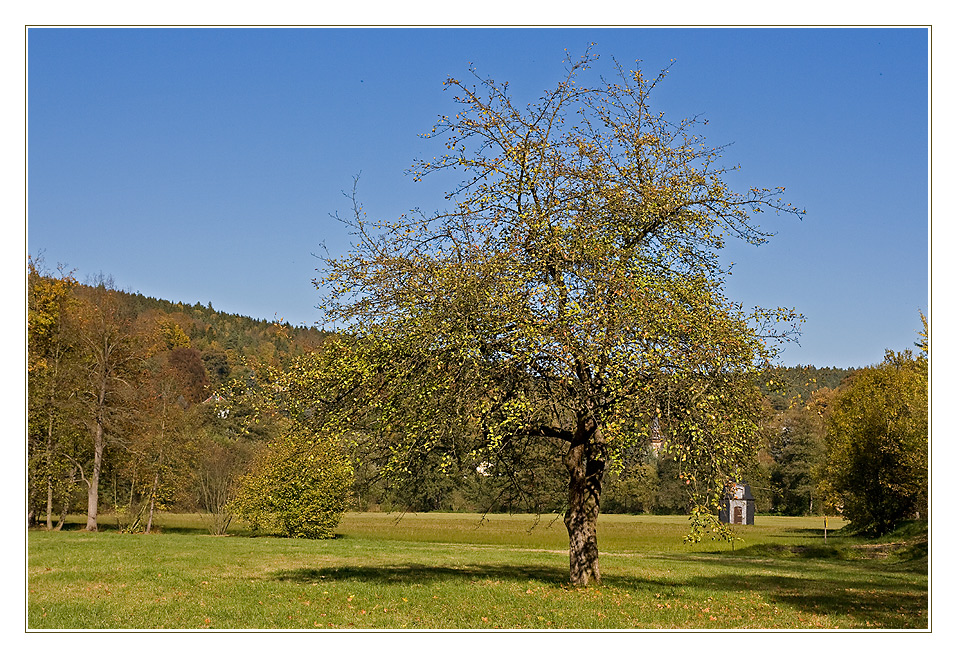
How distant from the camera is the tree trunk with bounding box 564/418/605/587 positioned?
1577 cm

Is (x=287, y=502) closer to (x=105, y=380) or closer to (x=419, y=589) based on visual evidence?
(x=105, y=380)

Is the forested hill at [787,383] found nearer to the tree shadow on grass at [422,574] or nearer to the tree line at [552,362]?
the tree line at [552,362]

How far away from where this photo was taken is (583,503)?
15789mm

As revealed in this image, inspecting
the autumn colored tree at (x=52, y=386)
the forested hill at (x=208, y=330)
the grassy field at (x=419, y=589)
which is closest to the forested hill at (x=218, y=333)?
the forested hill at (x=208, y=330)

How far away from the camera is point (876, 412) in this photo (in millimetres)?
40125

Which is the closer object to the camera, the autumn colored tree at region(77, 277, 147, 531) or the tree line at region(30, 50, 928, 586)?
the tree line at region(30, 50, 928, 586)

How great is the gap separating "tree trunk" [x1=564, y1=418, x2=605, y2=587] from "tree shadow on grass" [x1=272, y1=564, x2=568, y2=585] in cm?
88

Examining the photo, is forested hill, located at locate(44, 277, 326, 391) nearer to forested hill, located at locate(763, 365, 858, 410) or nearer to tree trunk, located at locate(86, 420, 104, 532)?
tree trunk, located at locate(86, 420, 104, 532)

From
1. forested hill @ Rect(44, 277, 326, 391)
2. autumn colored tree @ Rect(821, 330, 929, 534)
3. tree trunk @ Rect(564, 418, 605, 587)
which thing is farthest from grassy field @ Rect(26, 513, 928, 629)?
forested hill @ Rect(44, 277, 326, 391)

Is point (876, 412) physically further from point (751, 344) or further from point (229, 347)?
point (229, 347)

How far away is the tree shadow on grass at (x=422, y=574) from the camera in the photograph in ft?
57.8

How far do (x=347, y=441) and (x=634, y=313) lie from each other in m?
5.65
